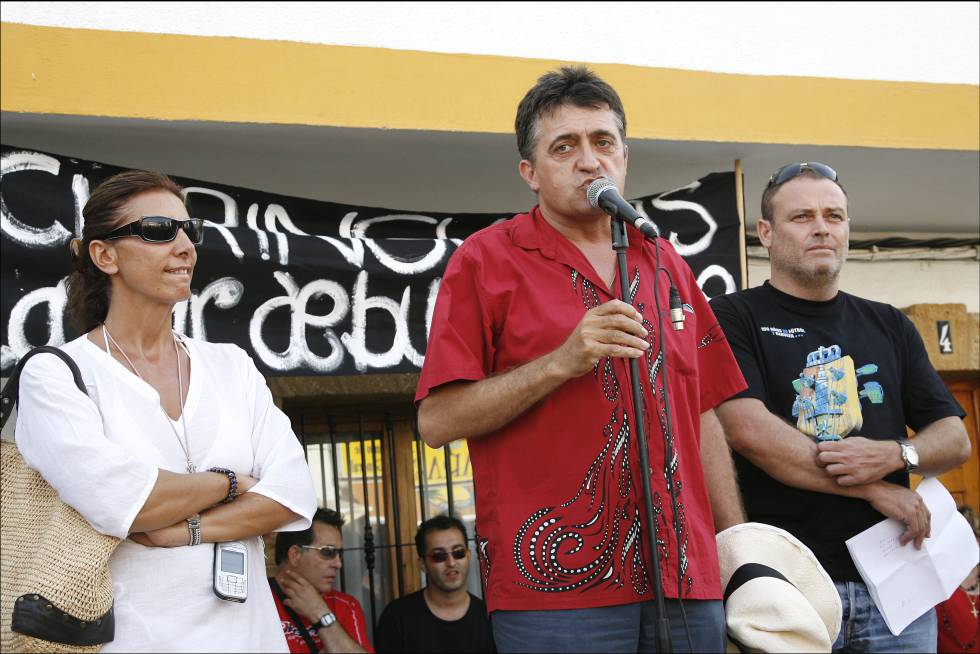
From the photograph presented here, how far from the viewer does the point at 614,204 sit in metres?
2.40

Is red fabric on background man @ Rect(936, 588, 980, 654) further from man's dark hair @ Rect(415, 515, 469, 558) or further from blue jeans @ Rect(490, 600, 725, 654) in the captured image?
blue jeans @ Rect(490, 600, 725, 654)

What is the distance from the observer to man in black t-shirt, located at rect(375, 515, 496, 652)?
228 inches

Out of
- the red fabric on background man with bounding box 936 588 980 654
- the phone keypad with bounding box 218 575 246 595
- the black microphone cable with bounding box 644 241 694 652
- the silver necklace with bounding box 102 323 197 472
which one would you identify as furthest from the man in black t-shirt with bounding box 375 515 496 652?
the black microphone cable with bounding box 644 241 694 652

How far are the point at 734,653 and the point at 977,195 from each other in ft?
15.5

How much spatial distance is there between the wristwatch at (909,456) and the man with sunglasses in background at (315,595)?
9.70ft

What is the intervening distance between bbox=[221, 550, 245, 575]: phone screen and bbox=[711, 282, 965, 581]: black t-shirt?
146 cm

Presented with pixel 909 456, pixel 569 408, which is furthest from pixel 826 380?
pixel 569 408

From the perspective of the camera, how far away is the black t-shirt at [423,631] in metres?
5.79

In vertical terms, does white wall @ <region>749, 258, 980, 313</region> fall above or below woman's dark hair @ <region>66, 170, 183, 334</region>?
above

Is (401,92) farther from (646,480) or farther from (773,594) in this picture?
(773,594)

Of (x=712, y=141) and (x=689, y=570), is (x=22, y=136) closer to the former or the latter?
(x=712, y=141)

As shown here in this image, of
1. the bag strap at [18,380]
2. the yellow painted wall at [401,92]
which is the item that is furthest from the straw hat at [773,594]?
the yellow painted wall at [401,92]

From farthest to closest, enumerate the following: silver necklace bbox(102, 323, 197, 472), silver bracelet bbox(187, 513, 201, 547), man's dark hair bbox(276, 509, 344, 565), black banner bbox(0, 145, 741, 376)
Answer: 1. man's dark hair bbox(276, 509, 344, 565)
2. black banner bbox(0, 145, 741, 376)
3. silver necklace bbox(102, 323, 197, 472)
4. silver bracelet bbox(187, 513, 201, 547)

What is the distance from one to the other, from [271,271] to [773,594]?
2.65m
